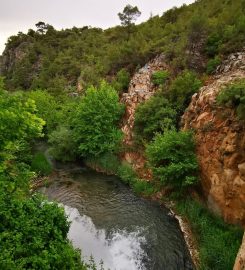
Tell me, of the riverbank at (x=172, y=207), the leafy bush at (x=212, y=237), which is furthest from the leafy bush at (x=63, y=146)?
the leafy bush at (x=212, y=237)

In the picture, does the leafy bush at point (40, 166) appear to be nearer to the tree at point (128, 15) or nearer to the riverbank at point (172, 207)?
the riverbank at point (172, 207)

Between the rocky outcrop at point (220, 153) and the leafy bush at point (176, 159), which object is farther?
the leafy bush at point (176, 159)

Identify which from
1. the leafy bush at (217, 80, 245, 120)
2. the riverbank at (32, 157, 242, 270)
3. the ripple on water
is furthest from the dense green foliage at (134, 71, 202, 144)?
the ripple on water

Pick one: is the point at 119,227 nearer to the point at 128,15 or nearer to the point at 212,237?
the point at 212,237

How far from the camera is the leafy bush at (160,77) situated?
33.8 metres

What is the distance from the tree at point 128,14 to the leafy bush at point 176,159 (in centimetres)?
3897

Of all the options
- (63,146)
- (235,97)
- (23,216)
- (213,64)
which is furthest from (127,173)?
(23,216)

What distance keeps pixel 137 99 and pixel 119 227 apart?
15.8 metres

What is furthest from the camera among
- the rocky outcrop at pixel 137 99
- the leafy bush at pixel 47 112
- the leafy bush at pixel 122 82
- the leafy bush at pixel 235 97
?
the leafy bush at pixel 47 112

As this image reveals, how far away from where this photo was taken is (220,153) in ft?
64.6

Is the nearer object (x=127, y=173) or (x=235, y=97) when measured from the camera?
(x=235, y=97)

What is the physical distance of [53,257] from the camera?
11234mm

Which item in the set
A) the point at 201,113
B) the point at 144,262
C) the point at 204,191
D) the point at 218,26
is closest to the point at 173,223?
the point at 204,191

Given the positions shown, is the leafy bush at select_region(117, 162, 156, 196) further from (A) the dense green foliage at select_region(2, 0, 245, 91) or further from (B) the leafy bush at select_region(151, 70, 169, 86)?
(A) the dense green foliage at select_region(2, 0, 245, 91)
